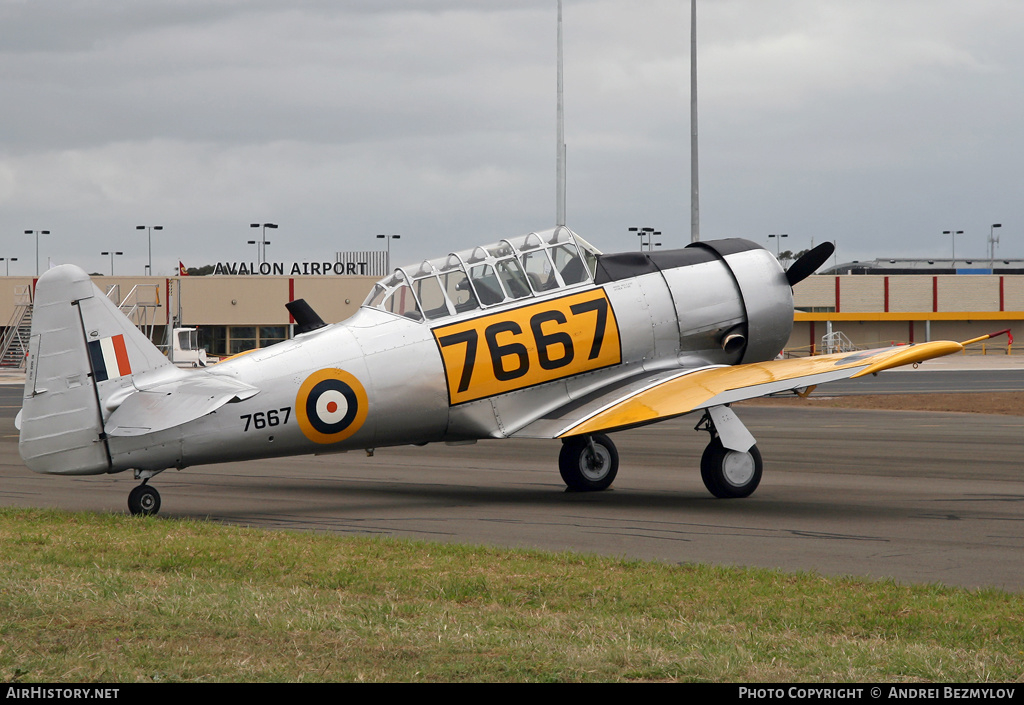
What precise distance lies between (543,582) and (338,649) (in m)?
2.40

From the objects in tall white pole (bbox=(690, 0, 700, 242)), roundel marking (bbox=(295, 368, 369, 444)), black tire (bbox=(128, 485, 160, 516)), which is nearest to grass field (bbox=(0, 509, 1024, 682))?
black tire (bbox=(128, 485, 160, 516))

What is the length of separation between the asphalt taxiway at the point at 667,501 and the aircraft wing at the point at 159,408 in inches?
57.2

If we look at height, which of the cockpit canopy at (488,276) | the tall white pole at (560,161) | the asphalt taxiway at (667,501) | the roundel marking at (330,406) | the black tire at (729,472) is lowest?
the asphalt taxiway at (667,501)

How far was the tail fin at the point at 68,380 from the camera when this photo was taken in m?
11.6

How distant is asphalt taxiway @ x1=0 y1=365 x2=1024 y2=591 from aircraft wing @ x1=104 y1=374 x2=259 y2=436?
145 centimetres

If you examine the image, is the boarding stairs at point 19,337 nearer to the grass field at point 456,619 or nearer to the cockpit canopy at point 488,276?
the cockpit canopy at point 488,276

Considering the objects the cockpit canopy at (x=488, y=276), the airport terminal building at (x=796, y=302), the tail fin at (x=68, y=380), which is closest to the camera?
the tail fin at (x=68, y=380)

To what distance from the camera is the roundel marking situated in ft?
41.3

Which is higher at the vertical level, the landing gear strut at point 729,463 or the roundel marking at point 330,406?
the roundel marking at point 330,406

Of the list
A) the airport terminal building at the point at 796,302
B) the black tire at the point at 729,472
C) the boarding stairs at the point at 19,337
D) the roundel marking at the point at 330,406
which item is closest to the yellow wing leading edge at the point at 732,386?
the black tire at the point at 729,472

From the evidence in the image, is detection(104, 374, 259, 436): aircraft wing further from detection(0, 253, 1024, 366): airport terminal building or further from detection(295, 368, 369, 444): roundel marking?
detection(0, 253, 1024, 366): airport terminal building

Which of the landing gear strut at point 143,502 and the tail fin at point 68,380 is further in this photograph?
the landing gear strut at point 143,502

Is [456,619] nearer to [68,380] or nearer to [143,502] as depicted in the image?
[143,502]

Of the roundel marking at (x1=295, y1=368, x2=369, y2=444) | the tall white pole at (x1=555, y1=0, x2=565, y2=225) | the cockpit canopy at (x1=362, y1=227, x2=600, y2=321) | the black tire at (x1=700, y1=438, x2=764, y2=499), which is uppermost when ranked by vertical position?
the tall white pole at (x1=555, y1=0, x2=565, y2=225)
